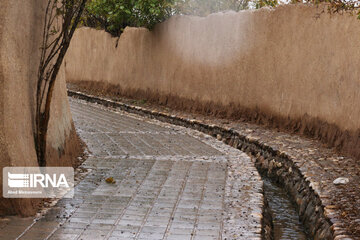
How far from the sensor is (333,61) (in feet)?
27.2

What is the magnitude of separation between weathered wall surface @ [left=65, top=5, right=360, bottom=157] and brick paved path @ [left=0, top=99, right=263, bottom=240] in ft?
5.04

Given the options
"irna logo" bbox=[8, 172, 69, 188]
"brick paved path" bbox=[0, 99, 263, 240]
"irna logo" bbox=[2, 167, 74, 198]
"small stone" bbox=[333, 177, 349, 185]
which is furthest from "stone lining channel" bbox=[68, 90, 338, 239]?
"irna logo" bbox=[8, 172, 69, 188]

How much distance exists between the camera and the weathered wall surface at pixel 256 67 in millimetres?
8031

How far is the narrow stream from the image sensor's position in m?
5.73

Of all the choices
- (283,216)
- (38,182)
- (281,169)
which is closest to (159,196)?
(38,182)

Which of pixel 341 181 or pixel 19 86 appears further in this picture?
pixel 341 181

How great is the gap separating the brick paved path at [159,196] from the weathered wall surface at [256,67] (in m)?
1.54

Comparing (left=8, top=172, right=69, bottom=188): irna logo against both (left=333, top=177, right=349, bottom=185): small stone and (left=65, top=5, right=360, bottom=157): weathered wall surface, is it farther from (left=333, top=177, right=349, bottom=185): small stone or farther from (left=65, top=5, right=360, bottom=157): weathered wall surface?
(left=65, top=5, right=360, bottom=157): weathered wall surface

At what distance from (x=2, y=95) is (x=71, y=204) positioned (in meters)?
1.19

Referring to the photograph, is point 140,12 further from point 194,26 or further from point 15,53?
point 15,53

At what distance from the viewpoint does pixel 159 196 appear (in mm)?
5496

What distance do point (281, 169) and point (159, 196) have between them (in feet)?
8.53

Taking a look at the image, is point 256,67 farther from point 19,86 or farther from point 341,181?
point 19,86

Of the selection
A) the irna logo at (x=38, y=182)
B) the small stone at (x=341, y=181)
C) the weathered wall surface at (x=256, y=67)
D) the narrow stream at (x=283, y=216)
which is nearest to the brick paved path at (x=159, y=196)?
the irna logo at (x=38, y=182)
